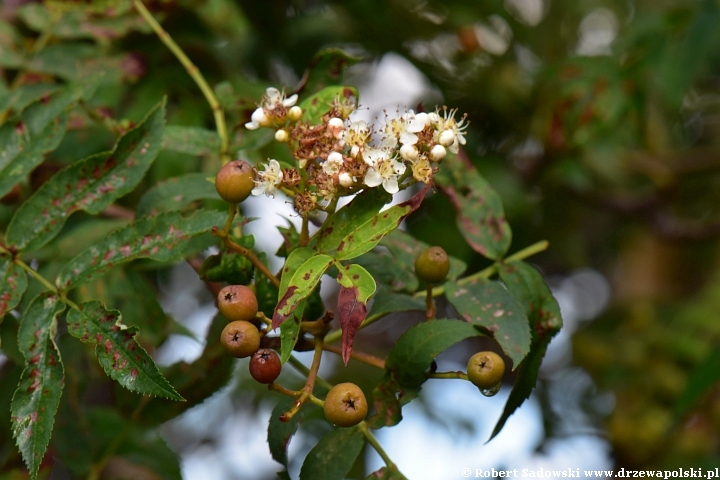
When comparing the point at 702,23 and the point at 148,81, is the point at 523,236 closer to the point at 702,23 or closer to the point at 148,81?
the point at 702,23

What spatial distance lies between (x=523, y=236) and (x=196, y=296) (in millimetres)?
1085

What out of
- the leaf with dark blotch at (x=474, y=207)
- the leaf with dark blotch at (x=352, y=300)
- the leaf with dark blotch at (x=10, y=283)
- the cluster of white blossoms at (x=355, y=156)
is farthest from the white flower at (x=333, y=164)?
the leaf with dark blotch at (x=10, y=283)

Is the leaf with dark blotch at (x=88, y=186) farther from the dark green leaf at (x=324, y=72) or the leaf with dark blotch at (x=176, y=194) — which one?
the dark green leaf at (x=324, y=72)

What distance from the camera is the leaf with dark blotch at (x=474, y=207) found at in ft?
3.81

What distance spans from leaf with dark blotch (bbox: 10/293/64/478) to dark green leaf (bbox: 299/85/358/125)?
1.33 feet

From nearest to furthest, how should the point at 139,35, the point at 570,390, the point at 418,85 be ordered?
the point at 139,35 < the point at 418,85 < the point at 570,390

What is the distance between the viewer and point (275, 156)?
1.53m

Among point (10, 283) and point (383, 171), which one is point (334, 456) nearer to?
point (383, 171)

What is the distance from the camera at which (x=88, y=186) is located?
1.06m

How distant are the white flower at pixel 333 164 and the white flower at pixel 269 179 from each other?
2.3 inches

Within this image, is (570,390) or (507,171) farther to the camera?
(570,390)

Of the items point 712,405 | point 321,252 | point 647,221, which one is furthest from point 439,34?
point 321,252

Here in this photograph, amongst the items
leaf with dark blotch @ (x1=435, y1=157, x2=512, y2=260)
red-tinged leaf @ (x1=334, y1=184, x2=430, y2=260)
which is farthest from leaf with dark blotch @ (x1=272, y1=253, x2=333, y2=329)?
leaf with dark blotch @ (x1=435, y1=157, x2=512, y2=260)

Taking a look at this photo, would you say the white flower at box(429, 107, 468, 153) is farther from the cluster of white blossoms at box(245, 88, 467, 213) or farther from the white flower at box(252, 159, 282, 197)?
the white flower at box(252, 159, 282, 197)
